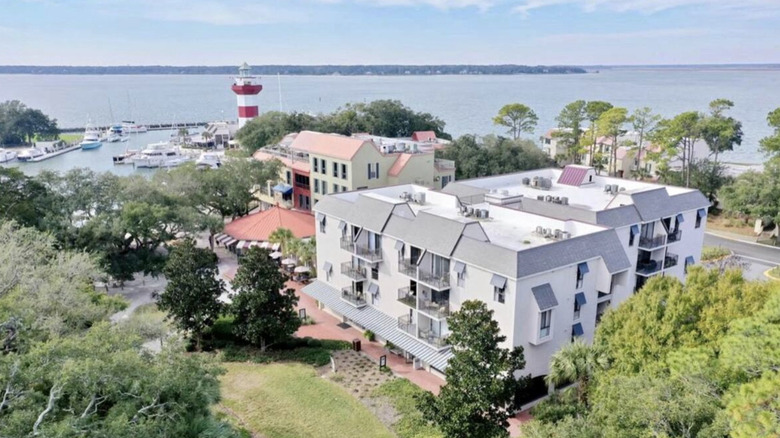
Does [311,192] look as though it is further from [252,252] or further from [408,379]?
[408,379]

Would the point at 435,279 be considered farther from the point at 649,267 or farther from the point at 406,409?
the point at 649,267

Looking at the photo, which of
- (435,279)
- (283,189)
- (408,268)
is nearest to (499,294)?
(435,279)

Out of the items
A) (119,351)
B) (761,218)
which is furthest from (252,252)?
(761,218)

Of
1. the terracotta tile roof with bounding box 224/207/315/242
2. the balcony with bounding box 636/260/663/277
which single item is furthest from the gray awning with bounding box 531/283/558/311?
the terracotta tile roof with bounding box 224/207/315/242

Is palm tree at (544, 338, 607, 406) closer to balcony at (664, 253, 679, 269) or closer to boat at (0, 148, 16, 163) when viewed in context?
balcony at (664, 253, 679, 269)

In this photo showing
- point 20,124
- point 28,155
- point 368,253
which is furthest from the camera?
point 20,124

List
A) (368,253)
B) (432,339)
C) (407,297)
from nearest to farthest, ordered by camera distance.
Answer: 1. (432,339)
2. (407,297)
3. (368,253)

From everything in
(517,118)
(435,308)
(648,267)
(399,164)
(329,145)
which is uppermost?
(517,118)

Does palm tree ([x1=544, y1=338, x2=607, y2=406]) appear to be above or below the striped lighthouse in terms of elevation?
below
